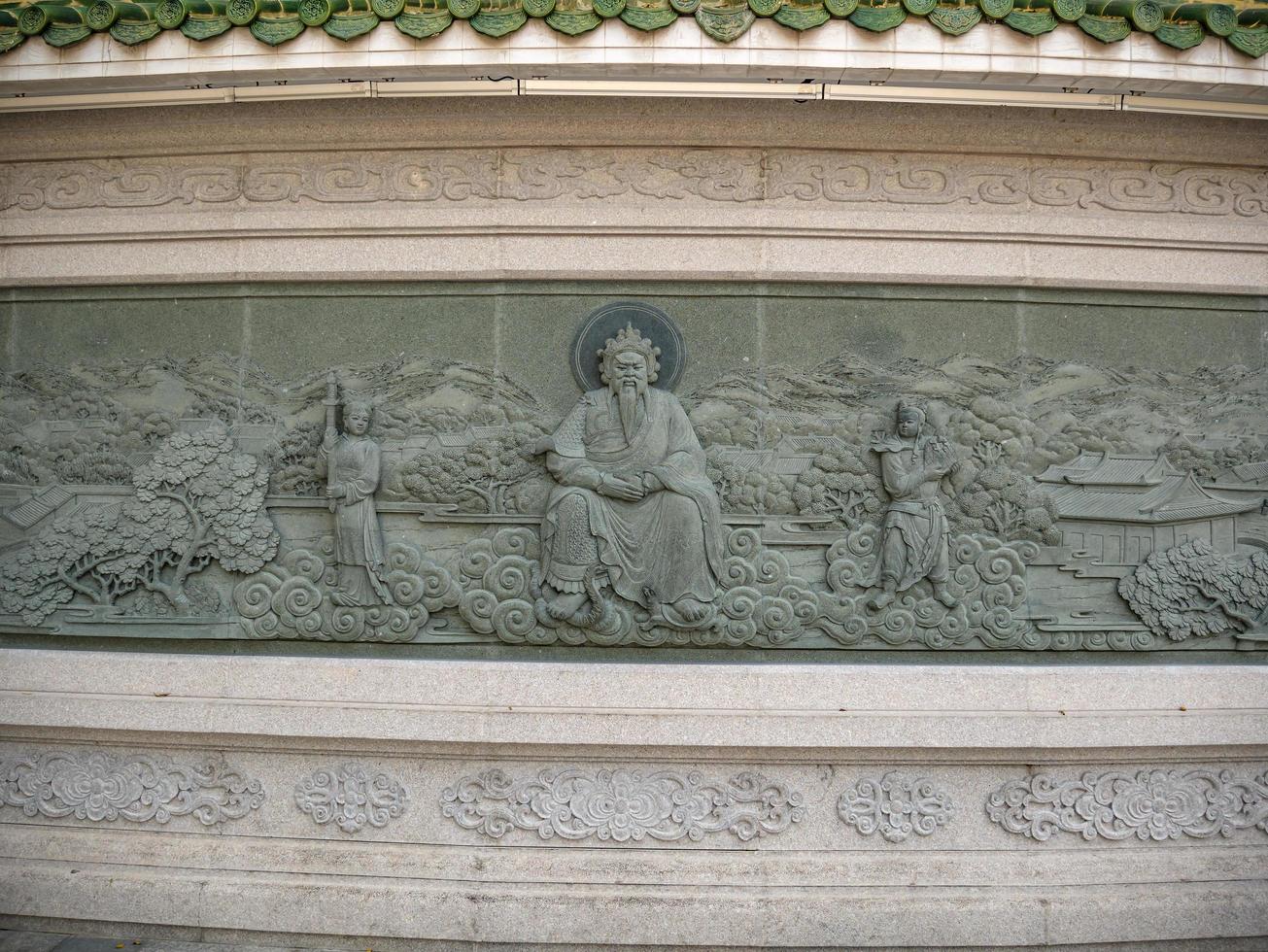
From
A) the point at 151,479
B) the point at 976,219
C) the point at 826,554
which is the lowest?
the point at 826,554

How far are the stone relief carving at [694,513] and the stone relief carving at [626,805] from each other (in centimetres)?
77

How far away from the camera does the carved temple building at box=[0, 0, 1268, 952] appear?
197 inches

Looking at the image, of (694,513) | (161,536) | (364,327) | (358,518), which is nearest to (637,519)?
(694,513)

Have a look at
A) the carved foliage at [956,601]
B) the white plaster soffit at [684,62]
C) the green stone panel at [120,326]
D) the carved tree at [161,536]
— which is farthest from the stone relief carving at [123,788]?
the white plaster soffit at [684,62]

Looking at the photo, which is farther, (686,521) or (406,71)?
(686,521)

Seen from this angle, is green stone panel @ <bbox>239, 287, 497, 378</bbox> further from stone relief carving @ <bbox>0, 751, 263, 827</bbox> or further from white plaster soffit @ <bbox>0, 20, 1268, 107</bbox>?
stone relief carving @ <bbox>0, 751, 263, 827</bbox>

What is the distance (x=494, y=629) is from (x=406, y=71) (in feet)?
10.0

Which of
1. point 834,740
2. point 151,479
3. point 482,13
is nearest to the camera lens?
point 482,13

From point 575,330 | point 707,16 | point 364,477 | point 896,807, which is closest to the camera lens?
point 707,16

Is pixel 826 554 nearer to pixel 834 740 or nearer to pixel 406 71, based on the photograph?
pixel 834 740

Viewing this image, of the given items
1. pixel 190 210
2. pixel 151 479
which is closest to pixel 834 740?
pixel 151 479

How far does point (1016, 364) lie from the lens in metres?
5.29

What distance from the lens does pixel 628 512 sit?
5141 millimetres

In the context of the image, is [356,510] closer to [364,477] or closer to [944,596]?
[364,477]
